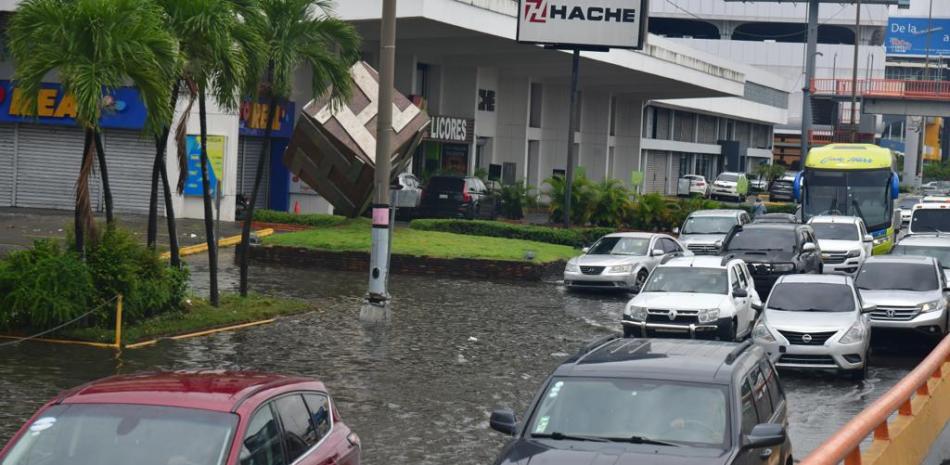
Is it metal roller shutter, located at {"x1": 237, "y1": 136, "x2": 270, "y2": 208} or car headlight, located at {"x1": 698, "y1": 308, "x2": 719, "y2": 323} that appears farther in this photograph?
metal roller shutter, located at {"x1": 237, "y1": 136, "x2": 270, "y2": 208}

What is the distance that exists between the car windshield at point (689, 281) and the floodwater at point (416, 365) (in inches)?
57.5

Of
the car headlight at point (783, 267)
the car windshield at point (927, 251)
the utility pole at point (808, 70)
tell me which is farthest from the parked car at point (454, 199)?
the utility pole at point (808, 70)

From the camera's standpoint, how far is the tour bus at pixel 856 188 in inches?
1737

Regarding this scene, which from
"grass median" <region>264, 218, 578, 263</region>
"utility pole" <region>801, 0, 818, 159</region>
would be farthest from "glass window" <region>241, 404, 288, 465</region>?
"utility pole" <region>801, 0, 818, 159</region>

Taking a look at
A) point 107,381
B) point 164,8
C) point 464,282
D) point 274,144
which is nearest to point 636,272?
point 464,282

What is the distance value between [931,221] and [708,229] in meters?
10.3

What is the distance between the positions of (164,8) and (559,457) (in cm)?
1403

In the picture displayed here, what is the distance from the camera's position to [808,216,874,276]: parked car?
1430 inches

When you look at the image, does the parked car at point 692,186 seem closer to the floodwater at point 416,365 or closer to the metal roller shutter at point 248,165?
the metal roller shutter at point 248,165

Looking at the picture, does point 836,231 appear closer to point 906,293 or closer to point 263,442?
point 906,293

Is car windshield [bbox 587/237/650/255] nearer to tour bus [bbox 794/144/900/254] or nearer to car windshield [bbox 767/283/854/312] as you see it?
car windshield [bbox 767/283/854/312]

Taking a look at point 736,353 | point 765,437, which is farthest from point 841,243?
point 765,437

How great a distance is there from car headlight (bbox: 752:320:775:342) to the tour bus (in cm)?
2407

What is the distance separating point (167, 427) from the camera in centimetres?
804
